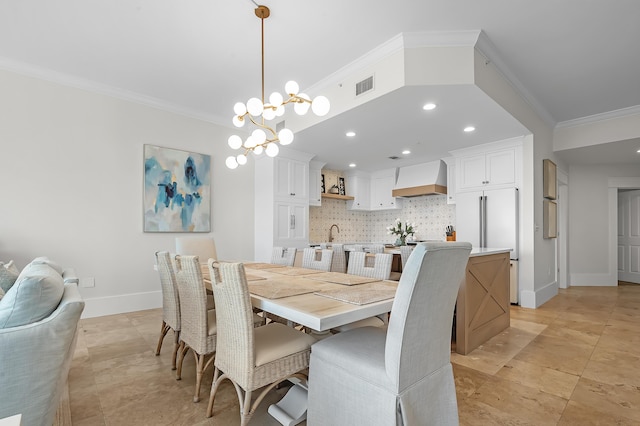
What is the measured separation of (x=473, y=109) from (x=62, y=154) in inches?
186

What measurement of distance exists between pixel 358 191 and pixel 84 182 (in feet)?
15.8

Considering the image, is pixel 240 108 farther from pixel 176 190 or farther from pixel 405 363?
pixel 176 190

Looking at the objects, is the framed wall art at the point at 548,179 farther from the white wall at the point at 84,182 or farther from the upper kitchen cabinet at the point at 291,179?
the white wall at the point at 84,182

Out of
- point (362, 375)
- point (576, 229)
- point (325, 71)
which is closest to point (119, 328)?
point (362, 375)

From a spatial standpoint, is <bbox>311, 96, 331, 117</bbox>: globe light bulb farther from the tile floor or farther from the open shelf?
the open shelf

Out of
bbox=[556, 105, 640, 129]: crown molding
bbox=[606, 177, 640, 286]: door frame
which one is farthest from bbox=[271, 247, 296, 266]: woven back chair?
bbox=[606, 177, 640, 286]: door frame

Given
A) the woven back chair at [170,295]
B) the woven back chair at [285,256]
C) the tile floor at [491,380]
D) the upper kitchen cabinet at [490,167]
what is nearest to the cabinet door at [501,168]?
the upper kitchen cabinet at [490,167]

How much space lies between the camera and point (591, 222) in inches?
242

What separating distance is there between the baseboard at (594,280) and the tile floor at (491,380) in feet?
9.89

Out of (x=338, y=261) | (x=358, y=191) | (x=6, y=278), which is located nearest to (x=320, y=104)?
(x=338, y=261)

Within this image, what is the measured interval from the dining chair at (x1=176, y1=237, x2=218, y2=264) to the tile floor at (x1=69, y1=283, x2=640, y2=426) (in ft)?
2.86

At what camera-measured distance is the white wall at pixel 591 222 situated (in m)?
6.04

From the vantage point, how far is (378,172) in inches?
271

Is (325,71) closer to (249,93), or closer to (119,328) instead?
(249,93)
